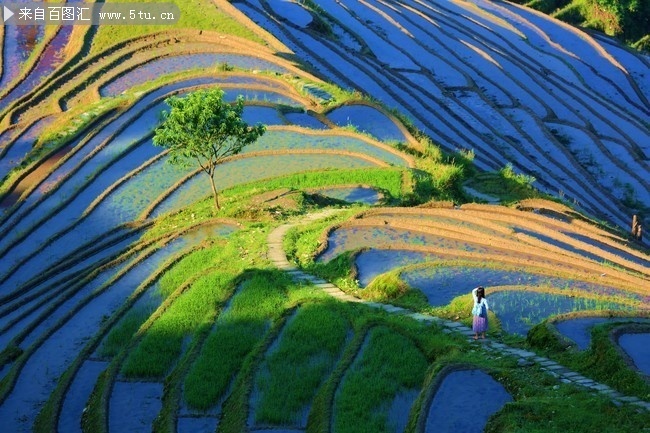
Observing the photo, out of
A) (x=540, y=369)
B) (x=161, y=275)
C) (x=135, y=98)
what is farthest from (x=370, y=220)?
(x=135, y=98)

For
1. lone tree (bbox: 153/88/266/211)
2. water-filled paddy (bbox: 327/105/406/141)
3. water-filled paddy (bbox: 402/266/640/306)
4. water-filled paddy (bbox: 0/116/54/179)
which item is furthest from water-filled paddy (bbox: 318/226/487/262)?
water-filled paddy (bbox: 0/116/54/179)

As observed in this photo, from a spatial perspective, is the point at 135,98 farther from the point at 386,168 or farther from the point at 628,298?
the point at 628,298

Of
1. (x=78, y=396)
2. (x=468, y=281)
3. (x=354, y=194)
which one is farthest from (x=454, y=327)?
(x=354, y=194)

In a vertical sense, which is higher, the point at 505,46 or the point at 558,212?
the point at 505,46

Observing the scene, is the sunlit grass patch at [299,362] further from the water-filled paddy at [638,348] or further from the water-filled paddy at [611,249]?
the water-filled paddy at [611,249]

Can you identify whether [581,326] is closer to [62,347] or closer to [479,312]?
[479,312]

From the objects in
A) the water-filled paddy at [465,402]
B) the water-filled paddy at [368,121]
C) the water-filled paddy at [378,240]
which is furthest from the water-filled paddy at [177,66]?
the water-filled paddy at [465,402]

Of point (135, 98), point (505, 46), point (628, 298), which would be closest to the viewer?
point (628, 298)
